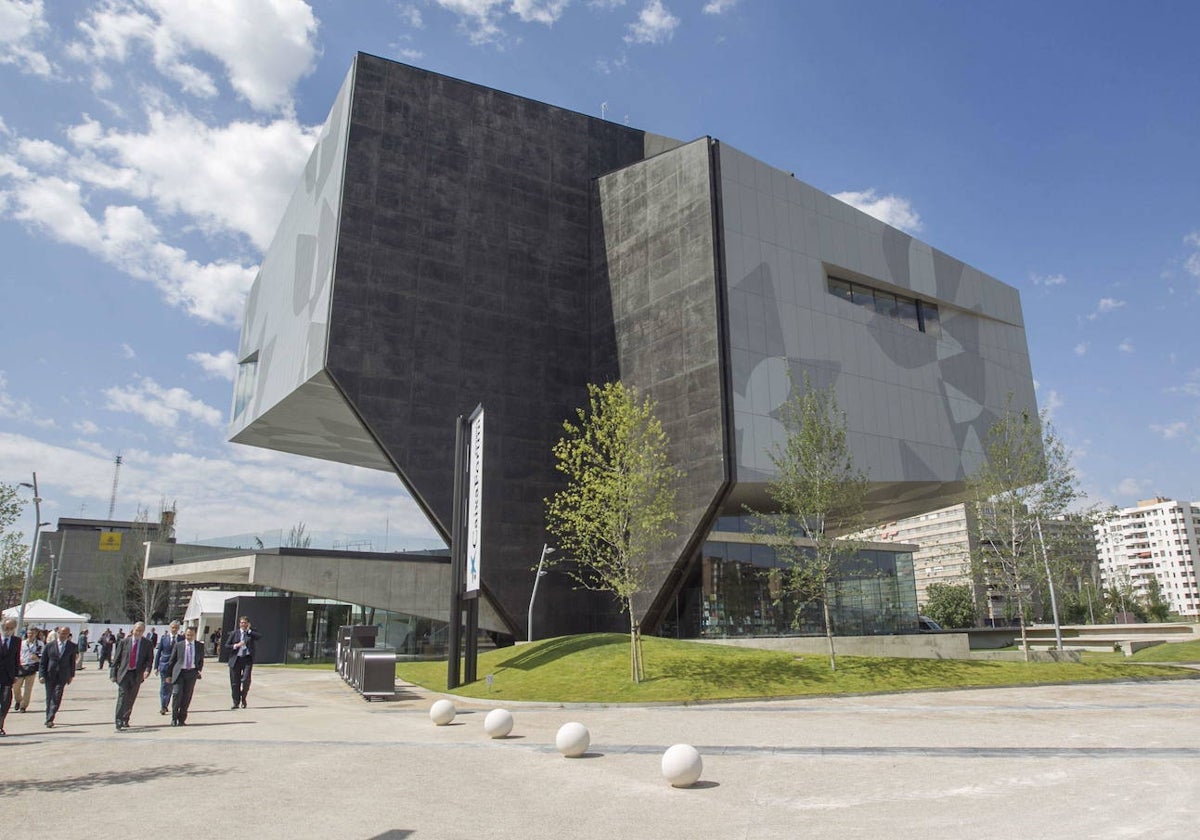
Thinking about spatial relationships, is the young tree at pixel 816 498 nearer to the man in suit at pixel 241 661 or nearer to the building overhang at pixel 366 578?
the building overhang at pixel 366 578

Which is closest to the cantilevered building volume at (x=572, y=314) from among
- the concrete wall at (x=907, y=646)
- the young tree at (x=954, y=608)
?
the concrete wall at (x=907, y=646)

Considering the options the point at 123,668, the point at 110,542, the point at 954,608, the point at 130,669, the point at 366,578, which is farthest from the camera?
the point at 110,542

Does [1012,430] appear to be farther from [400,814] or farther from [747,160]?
[400,814]

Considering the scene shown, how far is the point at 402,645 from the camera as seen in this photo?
42.6m

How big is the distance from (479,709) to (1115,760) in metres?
13.4

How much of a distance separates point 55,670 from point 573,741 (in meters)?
11.9

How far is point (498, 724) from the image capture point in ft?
44.8

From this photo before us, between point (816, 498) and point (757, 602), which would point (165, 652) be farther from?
point (757, 602)

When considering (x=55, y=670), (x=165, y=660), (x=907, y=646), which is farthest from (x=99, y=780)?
(x=907, y=646)

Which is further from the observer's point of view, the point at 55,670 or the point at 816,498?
the point at 816,498

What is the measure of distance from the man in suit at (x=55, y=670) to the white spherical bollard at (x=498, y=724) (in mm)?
9032

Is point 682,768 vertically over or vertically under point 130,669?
under

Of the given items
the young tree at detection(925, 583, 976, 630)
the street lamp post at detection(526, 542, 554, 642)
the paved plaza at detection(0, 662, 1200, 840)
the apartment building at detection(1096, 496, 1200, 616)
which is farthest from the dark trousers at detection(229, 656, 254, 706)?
the apartment building at detection(1096, 496, 1200, 616)

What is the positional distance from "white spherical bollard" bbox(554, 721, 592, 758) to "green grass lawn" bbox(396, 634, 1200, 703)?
8486 mm
